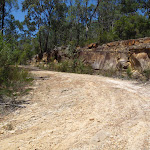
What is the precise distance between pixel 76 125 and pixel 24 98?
6.80 ft

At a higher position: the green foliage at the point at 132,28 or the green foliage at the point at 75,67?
the green foliage at the point at 132,28

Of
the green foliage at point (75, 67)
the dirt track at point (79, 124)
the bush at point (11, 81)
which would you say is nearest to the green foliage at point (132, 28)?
the green foliage at point (75, 67)

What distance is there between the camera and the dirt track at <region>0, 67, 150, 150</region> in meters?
2.14

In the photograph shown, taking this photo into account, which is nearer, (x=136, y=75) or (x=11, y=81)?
(x=11, y=81)

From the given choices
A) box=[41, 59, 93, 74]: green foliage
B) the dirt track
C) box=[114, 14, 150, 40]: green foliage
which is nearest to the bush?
the dirt track

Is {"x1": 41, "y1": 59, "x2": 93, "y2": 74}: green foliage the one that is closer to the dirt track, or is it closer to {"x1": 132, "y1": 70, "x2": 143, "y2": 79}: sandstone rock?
{"x1": 132, "y1": 70, "x2": 143, "y2": 79}: sandstone rock

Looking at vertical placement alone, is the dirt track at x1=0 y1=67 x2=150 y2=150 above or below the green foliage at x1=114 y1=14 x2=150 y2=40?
below

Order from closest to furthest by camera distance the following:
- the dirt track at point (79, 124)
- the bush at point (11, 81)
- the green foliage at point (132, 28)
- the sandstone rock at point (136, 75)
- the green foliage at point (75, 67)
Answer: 1. the dirt track at point (79, 124)
2. the bush at point (11, 81)
3. the sandstone rock at point (136, 75)
4. the green foliage at point (75, 67)
5. the green foliage at point (132, 28)

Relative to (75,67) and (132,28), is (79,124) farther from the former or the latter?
(132,28)

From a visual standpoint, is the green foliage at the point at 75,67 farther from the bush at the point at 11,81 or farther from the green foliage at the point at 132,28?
the bush at the point at 11,81

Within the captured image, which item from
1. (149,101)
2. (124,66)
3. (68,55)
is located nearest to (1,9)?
(68,55)

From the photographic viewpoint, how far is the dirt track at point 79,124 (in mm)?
2143

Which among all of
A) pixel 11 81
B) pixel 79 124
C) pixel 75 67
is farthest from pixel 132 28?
pixel 79 124

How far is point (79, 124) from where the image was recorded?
9.04ft
